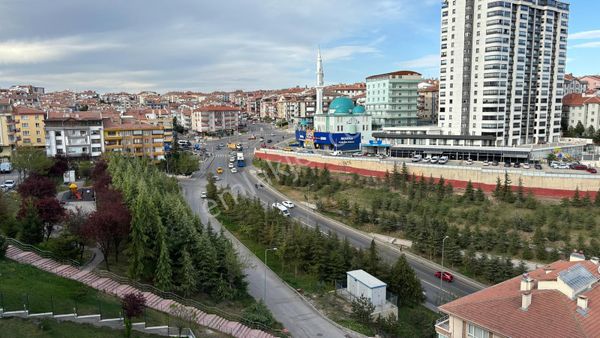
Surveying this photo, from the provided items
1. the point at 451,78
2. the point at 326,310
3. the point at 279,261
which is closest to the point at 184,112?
the point at 451,78

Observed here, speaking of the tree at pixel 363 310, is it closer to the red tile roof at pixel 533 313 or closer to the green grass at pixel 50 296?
the red tile roof at pixel 533 313

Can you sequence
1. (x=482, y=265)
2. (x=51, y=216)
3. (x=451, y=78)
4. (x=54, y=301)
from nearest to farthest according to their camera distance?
(x=54, y=301) → (x=51, y=216) → (x=482, y=265) → (x=451, y=78)

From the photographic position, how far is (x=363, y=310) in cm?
2420

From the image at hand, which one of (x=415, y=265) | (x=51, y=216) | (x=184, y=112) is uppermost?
(x=184, y=112)

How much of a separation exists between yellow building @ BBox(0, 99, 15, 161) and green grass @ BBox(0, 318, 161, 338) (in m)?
57.8

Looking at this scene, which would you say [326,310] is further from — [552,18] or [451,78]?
[552,18]

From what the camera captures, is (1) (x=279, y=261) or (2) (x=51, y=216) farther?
(1) (x=279, y=261)

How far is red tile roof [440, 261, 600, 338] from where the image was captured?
1366cm

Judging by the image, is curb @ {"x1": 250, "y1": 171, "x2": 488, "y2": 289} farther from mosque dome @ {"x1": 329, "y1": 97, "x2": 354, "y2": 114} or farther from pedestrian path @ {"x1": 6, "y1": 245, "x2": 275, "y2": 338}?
mosque dome @ {"x1": 329, "y1": 97, "x2": 354, "y2": 114}

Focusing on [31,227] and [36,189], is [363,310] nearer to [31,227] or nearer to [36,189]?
[31,227]

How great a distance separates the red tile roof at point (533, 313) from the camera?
538 inches

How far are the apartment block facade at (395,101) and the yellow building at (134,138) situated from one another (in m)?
35.5

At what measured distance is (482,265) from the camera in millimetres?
31781

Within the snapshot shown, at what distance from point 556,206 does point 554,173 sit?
4.08 metres
